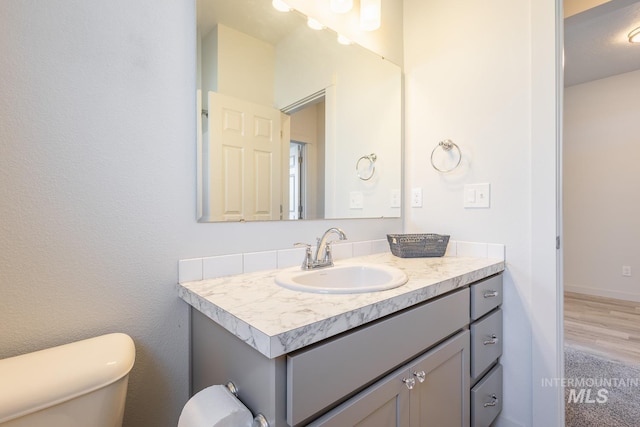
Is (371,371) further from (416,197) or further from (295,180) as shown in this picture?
(416,197)

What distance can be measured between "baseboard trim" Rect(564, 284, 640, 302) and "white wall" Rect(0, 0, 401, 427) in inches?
172

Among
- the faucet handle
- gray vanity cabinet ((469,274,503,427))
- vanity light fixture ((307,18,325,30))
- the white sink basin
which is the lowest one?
gray vanity cabinet ((469,274,503,427))

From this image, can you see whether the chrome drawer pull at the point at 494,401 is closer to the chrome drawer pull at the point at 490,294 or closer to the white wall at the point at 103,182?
the chrome drawer pull at the point at 490,294

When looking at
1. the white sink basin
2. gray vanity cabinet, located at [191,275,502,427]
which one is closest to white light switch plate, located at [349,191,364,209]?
the white sink basin

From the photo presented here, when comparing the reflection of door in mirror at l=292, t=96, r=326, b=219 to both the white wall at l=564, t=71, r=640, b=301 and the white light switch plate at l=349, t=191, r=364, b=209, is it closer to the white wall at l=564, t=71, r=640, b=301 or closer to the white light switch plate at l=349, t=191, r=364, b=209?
the white light switch plate at l=349, t=191, r=364, b=209

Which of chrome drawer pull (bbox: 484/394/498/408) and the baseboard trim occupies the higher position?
chrome drawer pull (bbox: 484/394/498/408)

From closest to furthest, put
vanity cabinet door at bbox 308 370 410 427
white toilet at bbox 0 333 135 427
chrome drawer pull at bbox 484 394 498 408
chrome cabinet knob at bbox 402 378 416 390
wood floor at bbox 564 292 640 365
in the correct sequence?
1. white toilet at bbox 0 333 135 427
2. vanity cabinet door at bbox 308 370 410 427
3. chrome cabinet knob at bbox 402 378 416 390
4. chrome drawer pull at bbox 484 394 498 408
5. wood floor at bbox 564 292 640 365

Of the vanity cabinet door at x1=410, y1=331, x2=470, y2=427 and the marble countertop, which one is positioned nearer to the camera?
the marble countertop

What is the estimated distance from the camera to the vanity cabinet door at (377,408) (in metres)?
0.65

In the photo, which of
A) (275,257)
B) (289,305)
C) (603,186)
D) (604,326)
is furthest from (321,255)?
(603,186)

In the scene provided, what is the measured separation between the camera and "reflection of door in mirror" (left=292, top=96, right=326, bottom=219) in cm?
132

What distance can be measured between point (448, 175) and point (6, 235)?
68.8 inches

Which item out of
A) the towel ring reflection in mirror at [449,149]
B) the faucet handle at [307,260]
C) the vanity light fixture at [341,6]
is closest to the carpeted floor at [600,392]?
the towel ring reflection in mirror at [449,149]

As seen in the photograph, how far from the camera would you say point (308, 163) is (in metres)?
1.36
